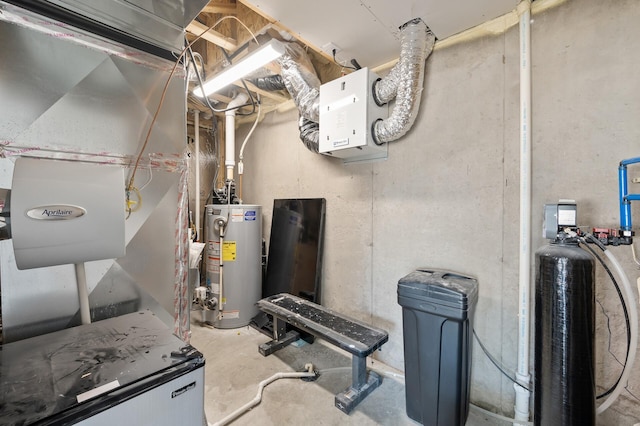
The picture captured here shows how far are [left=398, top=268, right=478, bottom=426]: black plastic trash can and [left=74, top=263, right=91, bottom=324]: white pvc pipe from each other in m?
1.57

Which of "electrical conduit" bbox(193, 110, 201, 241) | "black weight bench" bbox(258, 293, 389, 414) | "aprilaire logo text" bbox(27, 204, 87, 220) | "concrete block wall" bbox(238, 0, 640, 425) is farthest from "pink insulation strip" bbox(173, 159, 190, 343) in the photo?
"electrical conduit" bbox(193, 110, 201, 241)

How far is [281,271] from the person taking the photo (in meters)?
3.07

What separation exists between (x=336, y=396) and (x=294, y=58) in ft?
8.89

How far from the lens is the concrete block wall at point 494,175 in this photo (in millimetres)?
1448

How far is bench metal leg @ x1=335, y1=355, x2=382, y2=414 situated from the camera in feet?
5.98

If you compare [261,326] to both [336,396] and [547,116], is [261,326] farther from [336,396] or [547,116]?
[547,116]

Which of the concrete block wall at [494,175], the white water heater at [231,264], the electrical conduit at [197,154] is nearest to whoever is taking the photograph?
the concrete block wall at [494,175]

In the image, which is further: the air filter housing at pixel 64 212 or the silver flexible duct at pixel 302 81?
the silver flexible duct at pixel 302 81

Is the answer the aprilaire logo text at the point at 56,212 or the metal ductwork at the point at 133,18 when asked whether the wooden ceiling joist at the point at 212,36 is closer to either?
the metal ductwork at the point at 133,18

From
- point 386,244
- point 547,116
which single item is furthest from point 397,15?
point 386,244

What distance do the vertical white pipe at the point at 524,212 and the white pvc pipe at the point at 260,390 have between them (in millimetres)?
1394

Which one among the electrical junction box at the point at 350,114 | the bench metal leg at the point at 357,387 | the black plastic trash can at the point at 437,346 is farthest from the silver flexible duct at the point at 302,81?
the bench metal leg at the point at 357,387

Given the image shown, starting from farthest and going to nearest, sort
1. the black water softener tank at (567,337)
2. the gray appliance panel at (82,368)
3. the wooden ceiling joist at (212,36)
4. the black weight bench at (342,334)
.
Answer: the wooden ceiling joist at (212,36), the black weight bench at (342,334), the black water softener tank at (567,337), the gray appliance panel at (82,368)

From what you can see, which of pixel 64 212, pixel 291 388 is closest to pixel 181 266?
pixel 64 212
